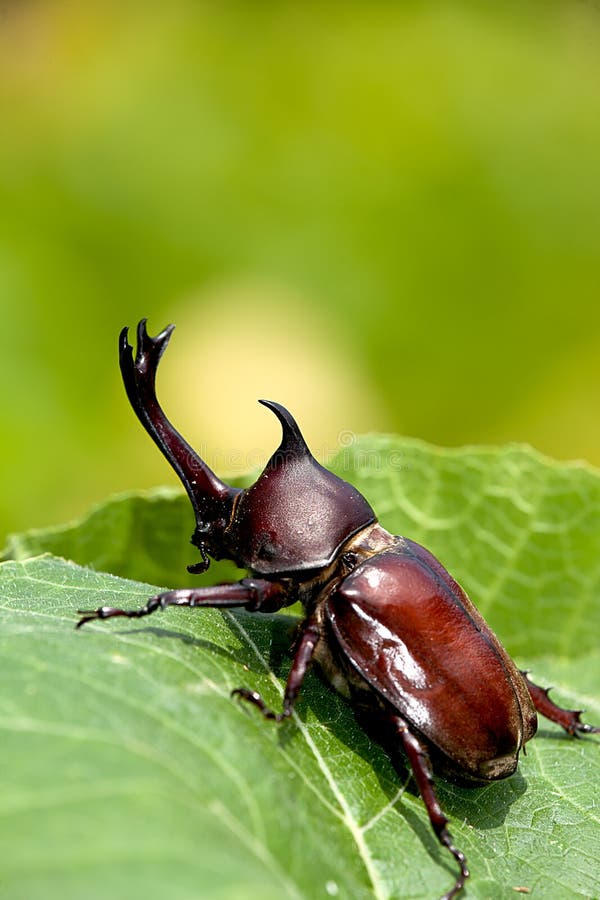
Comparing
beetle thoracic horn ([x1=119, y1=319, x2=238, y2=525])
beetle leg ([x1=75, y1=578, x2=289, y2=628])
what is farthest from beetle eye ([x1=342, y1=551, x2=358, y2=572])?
beetle thoracic horn ([x1=119, y1=319, x2=238, y2=525])

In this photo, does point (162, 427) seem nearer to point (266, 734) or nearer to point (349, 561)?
point (349, 561)

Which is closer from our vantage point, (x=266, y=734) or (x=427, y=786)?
(x=266, y=734)

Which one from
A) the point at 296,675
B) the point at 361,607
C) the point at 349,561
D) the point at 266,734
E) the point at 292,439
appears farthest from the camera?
the point at 292,439

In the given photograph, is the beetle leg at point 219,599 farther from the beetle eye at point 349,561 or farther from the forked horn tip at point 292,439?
the forked horn tip at point 292,439

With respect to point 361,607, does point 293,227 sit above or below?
above

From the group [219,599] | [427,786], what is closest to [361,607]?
[219,599]

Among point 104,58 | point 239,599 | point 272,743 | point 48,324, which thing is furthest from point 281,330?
point 272,743

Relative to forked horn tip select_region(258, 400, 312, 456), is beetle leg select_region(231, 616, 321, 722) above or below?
below

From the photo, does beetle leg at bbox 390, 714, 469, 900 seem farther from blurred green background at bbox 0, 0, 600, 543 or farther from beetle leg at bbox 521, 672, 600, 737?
blurred green background at bbox 0, 0, 600, 543
